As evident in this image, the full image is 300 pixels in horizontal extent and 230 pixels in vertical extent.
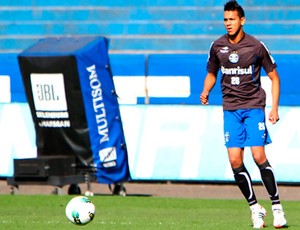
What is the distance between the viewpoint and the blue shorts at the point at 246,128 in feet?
28.3

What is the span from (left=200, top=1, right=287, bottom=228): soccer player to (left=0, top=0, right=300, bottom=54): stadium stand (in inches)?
373

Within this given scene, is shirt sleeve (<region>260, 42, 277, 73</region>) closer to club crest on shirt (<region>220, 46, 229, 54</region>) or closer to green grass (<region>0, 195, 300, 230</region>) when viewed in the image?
club crest on shirt (<region>220, 46, 229, 54</region>)

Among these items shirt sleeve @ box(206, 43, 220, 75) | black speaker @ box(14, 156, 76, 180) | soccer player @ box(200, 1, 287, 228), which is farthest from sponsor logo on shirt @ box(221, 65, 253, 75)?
black speaker @ box(14, 156, 76, 180)

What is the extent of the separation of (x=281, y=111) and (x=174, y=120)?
166 cm

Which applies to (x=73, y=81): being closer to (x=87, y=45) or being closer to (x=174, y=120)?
(x=87, y=45)

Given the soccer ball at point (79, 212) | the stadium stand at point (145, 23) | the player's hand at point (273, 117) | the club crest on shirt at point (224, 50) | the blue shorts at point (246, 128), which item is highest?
the club crest on shirt at point (224, 50)

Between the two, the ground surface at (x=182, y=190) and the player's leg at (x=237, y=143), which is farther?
the ground surface at (x=182, y=190)

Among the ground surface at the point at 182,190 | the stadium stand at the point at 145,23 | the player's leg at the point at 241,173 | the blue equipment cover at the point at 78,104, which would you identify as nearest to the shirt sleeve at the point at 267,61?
the player's leg at the point at 241,173

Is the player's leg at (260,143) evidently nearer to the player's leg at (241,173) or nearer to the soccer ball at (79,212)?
the player's leg at (241,173)

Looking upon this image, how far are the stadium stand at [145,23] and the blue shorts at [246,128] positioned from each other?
9539mm

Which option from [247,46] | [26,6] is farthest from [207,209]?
[26,6]

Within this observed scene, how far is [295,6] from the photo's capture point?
62.0ft

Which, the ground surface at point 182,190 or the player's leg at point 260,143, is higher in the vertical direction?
the player's leg at point 260,143

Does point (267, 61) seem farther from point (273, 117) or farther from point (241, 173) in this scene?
point (241, 173)
